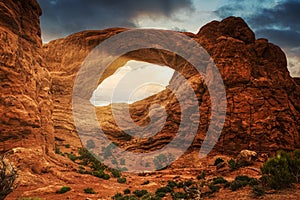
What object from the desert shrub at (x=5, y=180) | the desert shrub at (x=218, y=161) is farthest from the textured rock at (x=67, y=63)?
the desert shrub at (x=5, y=180)

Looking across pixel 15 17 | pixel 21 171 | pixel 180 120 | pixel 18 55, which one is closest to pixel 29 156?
pixel 21 171

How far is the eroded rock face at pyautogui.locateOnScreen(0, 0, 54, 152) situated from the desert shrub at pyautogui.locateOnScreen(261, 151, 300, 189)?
15060 millimetres

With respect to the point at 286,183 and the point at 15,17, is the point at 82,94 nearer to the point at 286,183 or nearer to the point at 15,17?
the point at 15,17

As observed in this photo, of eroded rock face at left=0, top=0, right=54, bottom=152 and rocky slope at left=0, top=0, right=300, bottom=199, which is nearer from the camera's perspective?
eroded rock face at left=0, top=0, right=54, bottom=152

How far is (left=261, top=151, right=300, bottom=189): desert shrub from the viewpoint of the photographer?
13062 millimetres

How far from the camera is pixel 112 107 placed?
48531mm

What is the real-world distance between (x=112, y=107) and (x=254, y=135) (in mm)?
27275

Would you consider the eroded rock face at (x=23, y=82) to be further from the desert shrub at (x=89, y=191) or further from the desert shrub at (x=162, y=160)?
the desert shrub at (x=162, y=160)

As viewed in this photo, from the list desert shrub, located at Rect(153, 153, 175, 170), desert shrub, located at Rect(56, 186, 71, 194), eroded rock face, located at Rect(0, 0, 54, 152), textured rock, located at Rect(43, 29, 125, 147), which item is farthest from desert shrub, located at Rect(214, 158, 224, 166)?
textured rock, located at Rect(43, 29, 125, 147)

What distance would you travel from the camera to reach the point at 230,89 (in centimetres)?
3159

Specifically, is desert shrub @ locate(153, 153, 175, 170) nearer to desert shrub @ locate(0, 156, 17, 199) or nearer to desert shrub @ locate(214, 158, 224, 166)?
desert shrub @ locate(214, 158, 224, 166)

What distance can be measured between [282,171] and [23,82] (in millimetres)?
17394

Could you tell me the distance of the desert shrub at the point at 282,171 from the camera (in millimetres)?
13062

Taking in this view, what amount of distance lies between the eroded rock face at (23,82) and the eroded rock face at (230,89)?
1541 centimetres
